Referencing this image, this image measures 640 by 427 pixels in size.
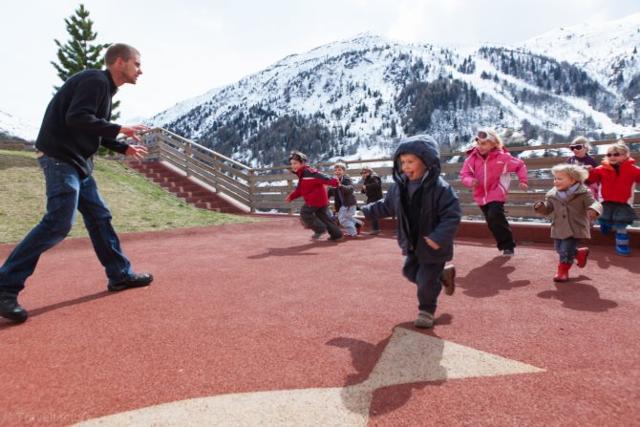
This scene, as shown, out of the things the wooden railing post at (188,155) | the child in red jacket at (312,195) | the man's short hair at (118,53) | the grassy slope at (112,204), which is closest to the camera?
the man's short hair at (118,53)

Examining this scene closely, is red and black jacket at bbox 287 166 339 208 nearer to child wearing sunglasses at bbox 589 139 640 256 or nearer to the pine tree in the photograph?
child wearing sunglasses at bbox 589 139 640 256

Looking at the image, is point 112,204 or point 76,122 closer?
point 76,122

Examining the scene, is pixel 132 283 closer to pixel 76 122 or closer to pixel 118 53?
pixel 76 122

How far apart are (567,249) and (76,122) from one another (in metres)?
4.51

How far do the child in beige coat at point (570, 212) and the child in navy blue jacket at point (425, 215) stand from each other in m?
1.87

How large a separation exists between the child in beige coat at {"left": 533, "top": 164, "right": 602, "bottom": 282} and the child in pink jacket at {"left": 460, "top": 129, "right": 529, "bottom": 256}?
1.03 metres

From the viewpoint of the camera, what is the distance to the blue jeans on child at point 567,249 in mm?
4206

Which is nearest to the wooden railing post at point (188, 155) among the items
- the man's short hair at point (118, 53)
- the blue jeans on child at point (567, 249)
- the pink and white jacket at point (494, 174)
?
the pink and white jacket at point (494, 174)

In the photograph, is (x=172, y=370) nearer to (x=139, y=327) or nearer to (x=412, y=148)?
(x=139, y=327)

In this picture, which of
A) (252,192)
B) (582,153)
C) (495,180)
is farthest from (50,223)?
(252,192)

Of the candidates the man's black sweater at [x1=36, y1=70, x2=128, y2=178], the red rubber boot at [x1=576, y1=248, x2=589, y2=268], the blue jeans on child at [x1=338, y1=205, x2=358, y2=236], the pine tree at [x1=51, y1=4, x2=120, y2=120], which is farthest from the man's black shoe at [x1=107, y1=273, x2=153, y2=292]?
the pine tree at [x1=51, y1=4, x2=120, y2=120]

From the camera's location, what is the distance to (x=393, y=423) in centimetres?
178

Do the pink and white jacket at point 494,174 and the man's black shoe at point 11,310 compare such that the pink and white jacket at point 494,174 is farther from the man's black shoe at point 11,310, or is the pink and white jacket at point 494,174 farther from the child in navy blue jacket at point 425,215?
the man's black shoe at point 11,310

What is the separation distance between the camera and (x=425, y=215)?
3.02 metres
